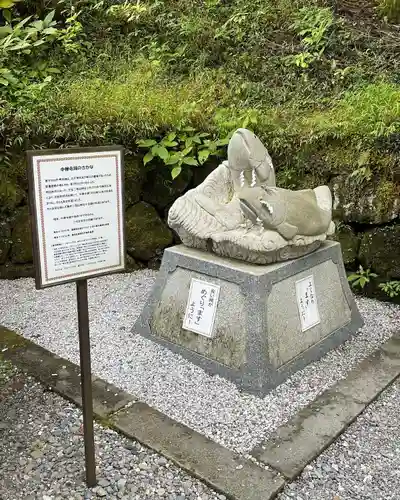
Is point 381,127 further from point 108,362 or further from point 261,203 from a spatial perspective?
point 108,362

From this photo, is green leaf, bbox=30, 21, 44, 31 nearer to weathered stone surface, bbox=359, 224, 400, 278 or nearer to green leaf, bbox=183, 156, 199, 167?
green leaf, bbox=183, 156, 199, 167

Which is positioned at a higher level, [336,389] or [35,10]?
[35,10]

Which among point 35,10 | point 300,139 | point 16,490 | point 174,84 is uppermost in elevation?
point 35,10

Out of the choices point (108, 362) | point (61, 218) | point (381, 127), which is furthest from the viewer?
point (381, 127)

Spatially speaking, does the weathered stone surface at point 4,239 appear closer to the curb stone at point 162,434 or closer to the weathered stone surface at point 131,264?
the weathered stone surface at point 131,264

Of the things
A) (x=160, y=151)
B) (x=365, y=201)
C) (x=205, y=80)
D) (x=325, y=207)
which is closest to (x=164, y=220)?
(x=160, y=151)

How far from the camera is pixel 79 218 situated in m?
1.98

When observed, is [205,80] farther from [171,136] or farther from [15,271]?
[15,271]

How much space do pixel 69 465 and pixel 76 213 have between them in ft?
4.16

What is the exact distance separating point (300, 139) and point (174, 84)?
6.56 feet

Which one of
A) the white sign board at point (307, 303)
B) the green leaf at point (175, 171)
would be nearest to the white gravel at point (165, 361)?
the white sign board at point (307, 303)

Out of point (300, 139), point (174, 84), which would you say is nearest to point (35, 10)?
point (174, 84)

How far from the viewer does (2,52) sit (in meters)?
5.83

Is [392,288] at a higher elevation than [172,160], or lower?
lower
